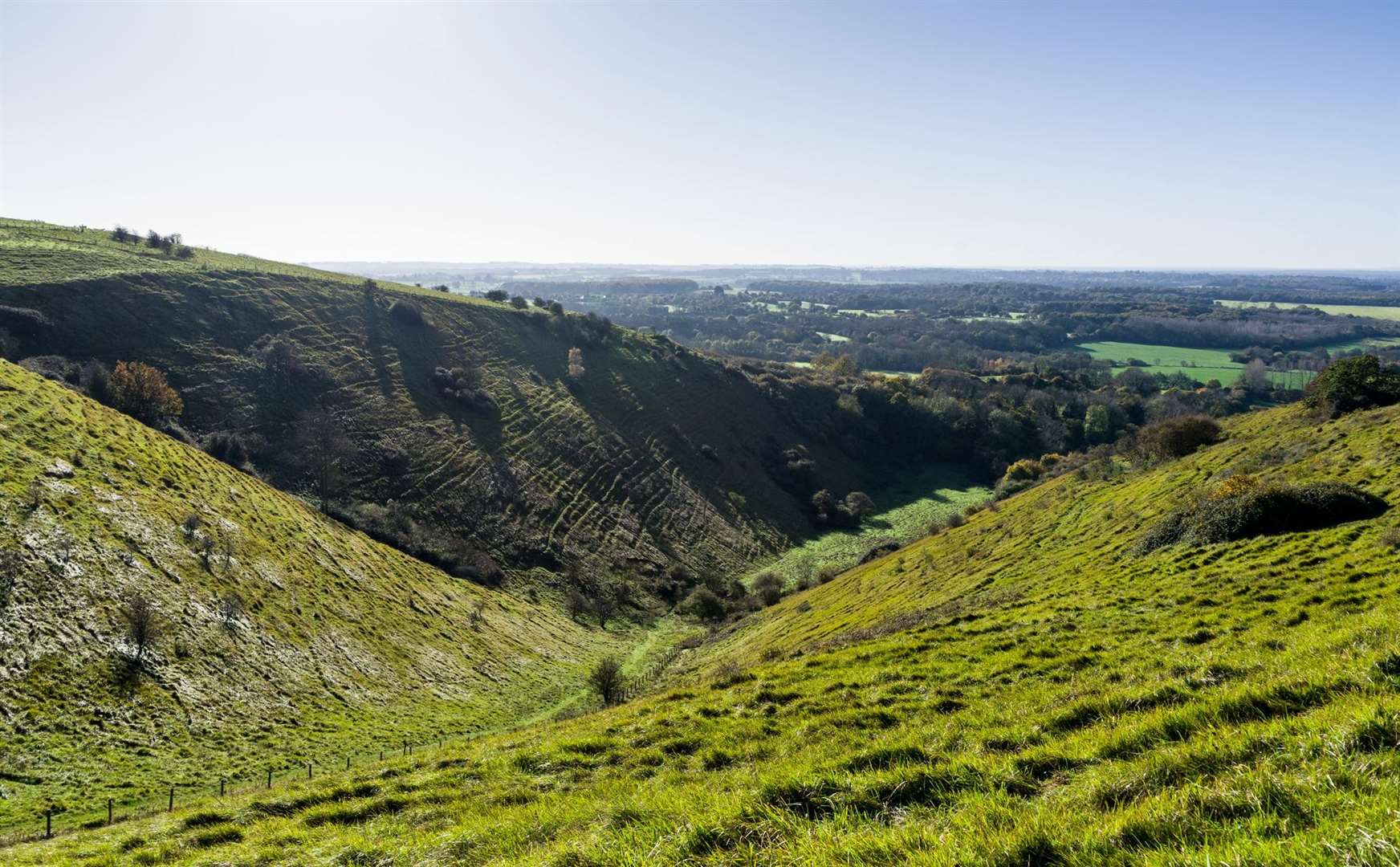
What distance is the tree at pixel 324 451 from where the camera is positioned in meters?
58.6

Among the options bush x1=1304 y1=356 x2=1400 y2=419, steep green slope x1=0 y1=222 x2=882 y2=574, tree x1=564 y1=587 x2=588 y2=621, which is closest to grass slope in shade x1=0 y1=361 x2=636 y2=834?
tree x1=564 y1=587 x2=588 y2=621

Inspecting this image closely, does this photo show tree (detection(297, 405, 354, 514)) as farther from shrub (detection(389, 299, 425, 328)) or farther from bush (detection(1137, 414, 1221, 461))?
bush (detection(1137, 414, 1221, 461))

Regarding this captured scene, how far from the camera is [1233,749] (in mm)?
5973

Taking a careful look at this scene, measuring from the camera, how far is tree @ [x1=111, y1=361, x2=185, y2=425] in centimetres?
5338

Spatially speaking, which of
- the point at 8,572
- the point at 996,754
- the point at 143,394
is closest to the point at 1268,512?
the point at 996,754

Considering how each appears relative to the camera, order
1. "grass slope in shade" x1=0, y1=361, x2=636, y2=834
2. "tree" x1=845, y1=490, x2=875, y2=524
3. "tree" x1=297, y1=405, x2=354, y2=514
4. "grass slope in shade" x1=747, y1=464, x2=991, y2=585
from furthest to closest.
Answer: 1. "tree" x1=845, y1=490, x2=875, y2=524
2. "grass slope in shade" x1=747, y1=464, x2=991, y2=585
3. "tree" x1=297, y1=405, x2=354, y2=514
4. "grass slope in shade" x1=0, y1=361, x2=636, y2=834

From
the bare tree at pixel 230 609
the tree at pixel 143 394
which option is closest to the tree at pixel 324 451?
the tree at pixel 143 394

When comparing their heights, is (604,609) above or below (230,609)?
below

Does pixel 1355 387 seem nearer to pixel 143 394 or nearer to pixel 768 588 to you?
pixel 768 588

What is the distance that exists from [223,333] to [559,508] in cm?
3961

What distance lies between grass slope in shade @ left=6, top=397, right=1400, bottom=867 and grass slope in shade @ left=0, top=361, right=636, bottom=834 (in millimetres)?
12182

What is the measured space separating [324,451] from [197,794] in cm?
4332

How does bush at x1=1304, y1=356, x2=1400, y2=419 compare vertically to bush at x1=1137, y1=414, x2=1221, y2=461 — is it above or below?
above

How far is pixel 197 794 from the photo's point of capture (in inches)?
914
